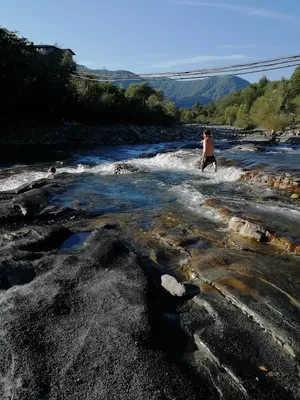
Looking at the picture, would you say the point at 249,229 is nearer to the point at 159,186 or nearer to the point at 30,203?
the point at 30,203

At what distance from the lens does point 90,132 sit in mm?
36406

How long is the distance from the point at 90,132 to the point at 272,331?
1328 inches

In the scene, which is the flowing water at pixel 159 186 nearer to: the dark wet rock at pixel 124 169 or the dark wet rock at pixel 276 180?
the dark wet rock at pixel 124 169

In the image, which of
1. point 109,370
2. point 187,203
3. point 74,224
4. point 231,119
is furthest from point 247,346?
point 231,119

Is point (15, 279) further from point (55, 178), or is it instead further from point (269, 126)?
point (269, 126)

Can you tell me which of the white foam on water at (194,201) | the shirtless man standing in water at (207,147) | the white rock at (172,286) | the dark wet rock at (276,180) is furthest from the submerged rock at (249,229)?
the shirtless man standing in water at (207,147)

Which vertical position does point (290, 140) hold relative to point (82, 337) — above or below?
below

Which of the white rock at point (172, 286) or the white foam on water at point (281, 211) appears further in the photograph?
the white foam on water at point (281, 211)

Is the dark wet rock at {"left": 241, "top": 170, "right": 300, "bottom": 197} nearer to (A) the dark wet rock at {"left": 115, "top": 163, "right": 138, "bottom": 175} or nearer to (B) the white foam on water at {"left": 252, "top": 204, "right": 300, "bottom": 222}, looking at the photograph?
(B) the white foam on water at {"left": 252, "top": 204, "right": 300, "bottom": 222}

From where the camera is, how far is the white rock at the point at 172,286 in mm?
5719

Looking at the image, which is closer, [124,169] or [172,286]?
[172,286]

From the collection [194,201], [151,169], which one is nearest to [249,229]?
[194,201]

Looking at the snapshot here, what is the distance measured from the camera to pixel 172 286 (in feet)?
19.2

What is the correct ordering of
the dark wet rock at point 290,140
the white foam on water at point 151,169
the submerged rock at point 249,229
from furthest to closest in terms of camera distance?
the dark wet rock at point 290,140, the white foam on water at point 151,169, the submerged rock at point 249,229
